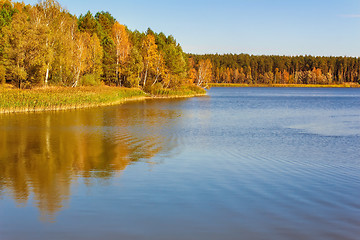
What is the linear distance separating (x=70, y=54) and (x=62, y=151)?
35107mm

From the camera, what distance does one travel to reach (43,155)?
1741 centimetres

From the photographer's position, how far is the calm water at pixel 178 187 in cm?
864

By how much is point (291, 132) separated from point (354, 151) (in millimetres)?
7781

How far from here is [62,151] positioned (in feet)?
60.8

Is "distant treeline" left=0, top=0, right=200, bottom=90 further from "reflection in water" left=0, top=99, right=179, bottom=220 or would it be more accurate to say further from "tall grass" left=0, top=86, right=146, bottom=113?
"reflection in water" left=0, top=99, right=179, bottom=220

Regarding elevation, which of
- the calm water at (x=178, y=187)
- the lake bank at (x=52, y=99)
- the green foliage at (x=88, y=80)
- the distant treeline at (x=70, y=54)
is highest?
the distant treeline at (x=70, y=54)

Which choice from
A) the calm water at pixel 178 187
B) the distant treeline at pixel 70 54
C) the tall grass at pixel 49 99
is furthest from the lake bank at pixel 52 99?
the calm water at pixel 178 187

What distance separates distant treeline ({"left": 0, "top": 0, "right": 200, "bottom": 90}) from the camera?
43.6 m

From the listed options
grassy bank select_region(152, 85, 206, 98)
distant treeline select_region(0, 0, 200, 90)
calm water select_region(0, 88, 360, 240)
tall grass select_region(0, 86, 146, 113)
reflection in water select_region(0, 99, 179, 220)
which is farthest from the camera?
grassy bank select_region(152, 85, 206, 98)

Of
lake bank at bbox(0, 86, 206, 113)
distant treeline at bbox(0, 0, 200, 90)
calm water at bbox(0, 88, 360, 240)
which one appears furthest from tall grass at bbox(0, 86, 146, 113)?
calm water at bbox(0, 88, 360, 240)

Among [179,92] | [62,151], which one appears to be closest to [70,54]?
[179,92]

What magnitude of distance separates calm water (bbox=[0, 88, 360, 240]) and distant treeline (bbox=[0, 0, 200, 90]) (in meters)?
22.9

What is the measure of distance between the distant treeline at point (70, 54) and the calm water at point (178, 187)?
22918 millimetres

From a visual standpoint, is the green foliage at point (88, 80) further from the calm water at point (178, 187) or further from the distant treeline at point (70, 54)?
the calm water at point (178, 187)
